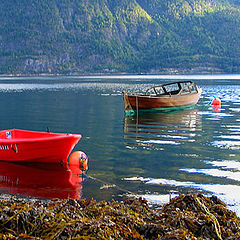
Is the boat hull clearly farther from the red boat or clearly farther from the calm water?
the red boat

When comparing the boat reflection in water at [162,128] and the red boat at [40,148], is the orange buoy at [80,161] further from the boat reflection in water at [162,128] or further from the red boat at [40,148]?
the boat reflection in water at [162,128]

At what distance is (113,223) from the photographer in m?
7.90

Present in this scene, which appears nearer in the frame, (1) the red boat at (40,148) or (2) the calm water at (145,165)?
(2) the calm water at (145,165)

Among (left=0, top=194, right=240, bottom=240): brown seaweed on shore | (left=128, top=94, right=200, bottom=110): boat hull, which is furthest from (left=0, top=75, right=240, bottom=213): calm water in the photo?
(left=128, top=94, right=200, bottom=110): boat hull

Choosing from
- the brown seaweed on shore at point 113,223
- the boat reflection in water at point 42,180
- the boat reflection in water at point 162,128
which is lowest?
the boat reflection in water at point 162,128

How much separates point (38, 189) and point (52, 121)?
1974 centimetres

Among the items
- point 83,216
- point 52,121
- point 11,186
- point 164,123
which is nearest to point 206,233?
point 83,216

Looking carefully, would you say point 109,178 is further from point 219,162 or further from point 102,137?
point 102,137

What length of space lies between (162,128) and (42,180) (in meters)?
14.6

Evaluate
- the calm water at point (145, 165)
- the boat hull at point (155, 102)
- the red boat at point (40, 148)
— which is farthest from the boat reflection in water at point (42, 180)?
the boat hull at point (155, 102)

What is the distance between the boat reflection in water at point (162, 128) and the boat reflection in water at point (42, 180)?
6.19 m

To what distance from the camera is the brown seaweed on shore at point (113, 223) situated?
7551 millimetres

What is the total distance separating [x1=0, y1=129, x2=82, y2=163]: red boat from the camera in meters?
16.7

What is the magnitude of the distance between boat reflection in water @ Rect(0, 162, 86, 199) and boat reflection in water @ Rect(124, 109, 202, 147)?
20.3 ft
